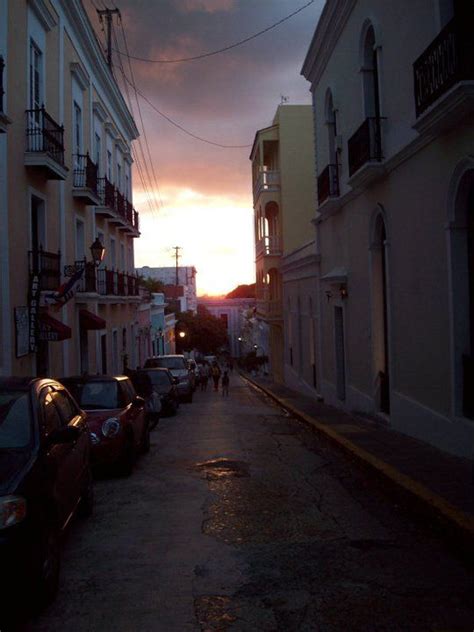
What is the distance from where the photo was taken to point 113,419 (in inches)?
370

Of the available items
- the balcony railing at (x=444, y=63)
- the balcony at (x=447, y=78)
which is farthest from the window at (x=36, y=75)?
the balcony at (x=447, y=78)

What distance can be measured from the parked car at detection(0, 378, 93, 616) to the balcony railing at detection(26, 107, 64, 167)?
29.9ft

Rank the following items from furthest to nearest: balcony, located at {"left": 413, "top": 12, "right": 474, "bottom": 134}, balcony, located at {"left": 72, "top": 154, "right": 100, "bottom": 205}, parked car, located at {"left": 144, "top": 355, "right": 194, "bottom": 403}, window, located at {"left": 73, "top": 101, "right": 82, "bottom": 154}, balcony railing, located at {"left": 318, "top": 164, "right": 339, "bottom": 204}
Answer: parked car, located at {"left": 144, "top": 355, "right": 194, "bottom": 403} → window, located at {"left": 73, "top": 101, "right": 82, "bottom": 154} → balcony, located at {"left": 72, "top": 154, "right": 100, "bottom": 205} → balcony railing, located at {"left": 318, "top": 164, "right": 339, "bottom": 204} → balcony, located at {"left": 413, "top": 12, "right": 474, "bottom": 134}

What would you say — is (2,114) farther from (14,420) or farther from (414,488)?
(414,488)

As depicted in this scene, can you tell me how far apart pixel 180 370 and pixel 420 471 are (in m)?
19.2

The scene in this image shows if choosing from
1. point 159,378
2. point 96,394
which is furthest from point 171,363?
point 96,394

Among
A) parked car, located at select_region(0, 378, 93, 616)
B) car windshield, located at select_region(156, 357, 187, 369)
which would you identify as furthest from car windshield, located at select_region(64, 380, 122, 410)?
car windshield, located at select_region(156, 357, 187, 369)

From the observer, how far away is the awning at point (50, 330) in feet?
47.3

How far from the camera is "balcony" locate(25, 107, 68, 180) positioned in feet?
46.0

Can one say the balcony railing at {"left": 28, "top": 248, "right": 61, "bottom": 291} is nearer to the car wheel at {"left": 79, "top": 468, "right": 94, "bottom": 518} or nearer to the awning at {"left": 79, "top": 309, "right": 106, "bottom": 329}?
the awning at {"left": 79, "top": 309, "right": 106, "bottom": 329}

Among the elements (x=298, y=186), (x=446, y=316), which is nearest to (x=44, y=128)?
(x=446, y=316)

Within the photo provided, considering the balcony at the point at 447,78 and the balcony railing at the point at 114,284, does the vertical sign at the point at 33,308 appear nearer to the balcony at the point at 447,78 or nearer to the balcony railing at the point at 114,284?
the balcony at the point at 447,78

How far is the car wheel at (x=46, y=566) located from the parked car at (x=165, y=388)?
14.4 metres

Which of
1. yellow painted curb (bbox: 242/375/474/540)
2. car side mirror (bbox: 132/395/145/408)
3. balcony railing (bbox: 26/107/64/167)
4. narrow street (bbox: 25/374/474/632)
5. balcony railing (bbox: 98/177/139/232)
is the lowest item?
narrow street (bbox: 25/374/474/632)
